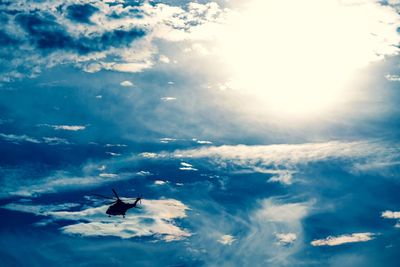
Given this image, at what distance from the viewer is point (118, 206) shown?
93625 millimetres
